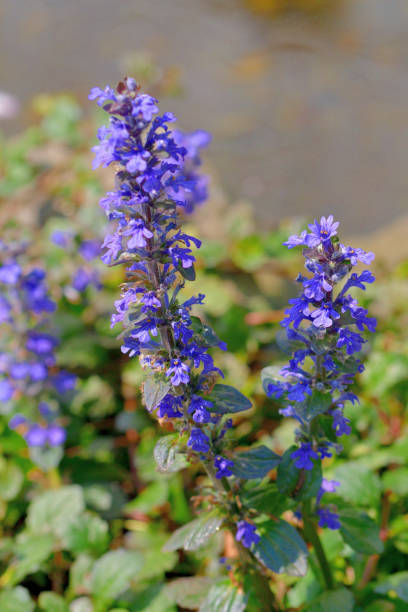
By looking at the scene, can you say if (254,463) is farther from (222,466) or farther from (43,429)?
(43,429)

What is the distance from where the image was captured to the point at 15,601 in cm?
303

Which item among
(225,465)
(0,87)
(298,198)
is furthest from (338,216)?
(0,87)

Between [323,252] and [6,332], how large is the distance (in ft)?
7.92

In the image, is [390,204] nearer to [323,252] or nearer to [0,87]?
[323,252]

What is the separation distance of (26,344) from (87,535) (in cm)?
114

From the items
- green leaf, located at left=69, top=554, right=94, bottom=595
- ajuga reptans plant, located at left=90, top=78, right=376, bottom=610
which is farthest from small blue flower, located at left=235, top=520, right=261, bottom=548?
green leaf, located at left=69, top=554, right=94, bottom=595

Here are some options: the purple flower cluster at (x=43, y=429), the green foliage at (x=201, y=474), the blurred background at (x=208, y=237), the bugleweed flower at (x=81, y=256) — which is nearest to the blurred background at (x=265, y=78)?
the blurred background at (x=208, y=237)

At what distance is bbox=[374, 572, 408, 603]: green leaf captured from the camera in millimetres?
2693

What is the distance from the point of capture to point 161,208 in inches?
76.9

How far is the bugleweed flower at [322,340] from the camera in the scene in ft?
6.46

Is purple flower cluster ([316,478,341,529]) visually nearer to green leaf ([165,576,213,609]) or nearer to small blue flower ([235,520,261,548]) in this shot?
small blue flower ([235,520,261,548])

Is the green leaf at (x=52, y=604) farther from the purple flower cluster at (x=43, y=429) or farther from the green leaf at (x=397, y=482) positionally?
the green leaf at (x=397, y=482)

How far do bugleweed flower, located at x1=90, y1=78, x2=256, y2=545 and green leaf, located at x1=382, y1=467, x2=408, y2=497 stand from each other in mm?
1243

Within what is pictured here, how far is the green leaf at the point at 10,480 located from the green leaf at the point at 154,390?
1.98m
